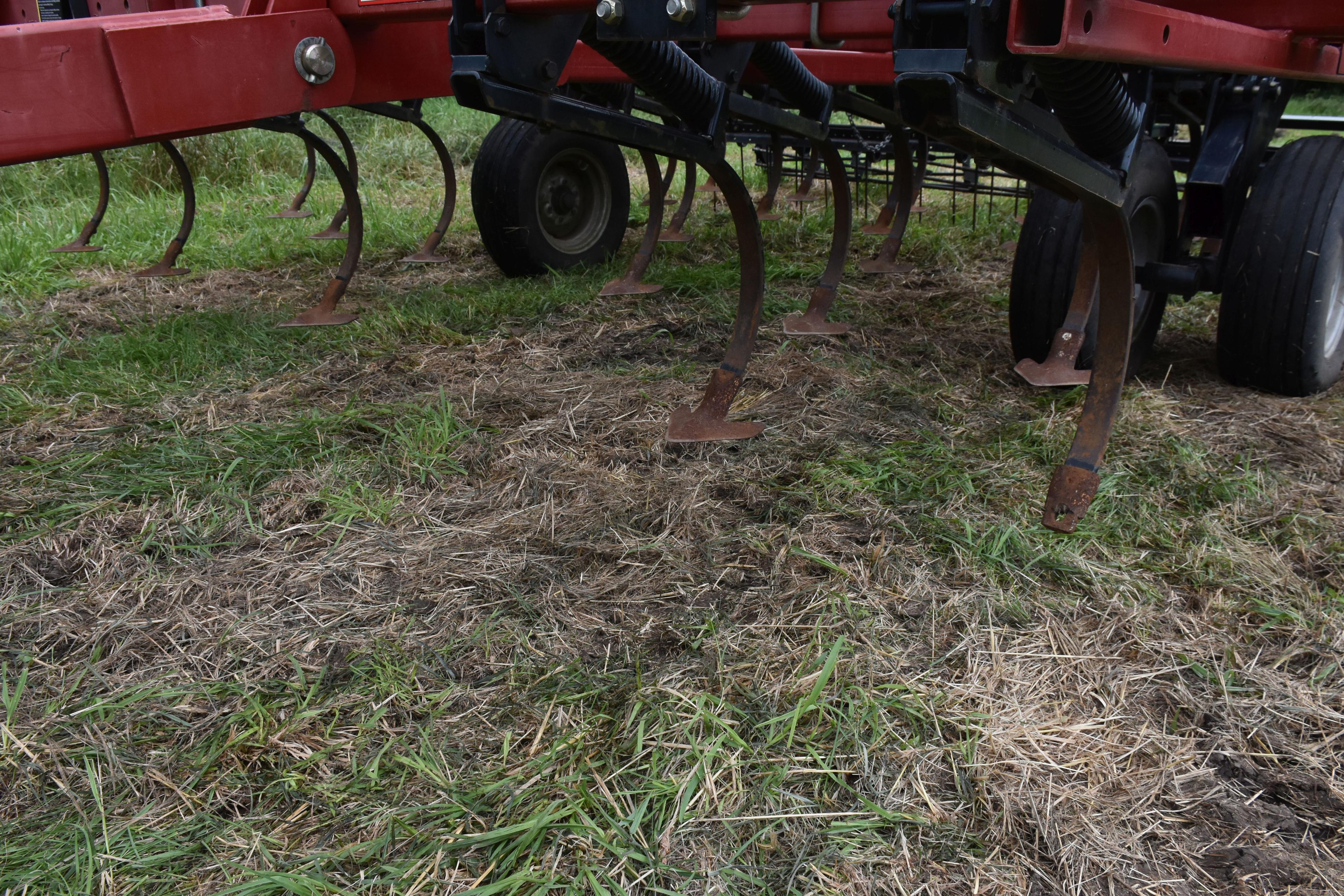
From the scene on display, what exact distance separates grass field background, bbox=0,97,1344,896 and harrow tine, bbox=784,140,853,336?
13 centimetres

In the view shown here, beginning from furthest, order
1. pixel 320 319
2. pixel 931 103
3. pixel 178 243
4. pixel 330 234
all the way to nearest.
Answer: pixel 330 234 < pixel 178 243 < pixel 320 319 < pixel 931 103

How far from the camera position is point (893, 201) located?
13.6 ft

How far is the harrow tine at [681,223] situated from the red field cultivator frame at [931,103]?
0.83 meters

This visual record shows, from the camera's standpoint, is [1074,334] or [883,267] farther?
[883,267]

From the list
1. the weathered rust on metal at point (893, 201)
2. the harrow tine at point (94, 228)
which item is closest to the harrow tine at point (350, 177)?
the harrow tine at point (94, 228)

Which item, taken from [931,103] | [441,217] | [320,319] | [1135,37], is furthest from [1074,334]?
[441,217]

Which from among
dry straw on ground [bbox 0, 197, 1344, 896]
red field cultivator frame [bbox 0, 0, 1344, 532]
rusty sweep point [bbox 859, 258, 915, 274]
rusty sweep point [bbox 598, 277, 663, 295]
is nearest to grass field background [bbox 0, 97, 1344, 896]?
dry straw on ground [bbox 0, 197, 1344, 896]

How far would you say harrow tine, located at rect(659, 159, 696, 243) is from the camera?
13.9 feet

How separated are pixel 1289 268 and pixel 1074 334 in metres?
0.53

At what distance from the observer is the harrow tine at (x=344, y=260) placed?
316 cm

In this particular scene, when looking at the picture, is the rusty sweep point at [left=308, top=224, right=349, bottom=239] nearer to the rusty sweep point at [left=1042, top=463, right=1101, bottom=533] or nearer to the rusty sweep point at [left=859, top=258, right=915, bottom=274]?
the rusty sweep point at [left=859, top=258, right=915, bottom=274]

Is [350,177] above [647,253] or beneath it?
above

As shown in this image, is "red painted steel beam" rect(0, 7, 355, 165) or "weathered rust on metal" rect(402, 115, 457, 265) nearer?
"red painted steel beam" rect(0, 7, 355, 165)

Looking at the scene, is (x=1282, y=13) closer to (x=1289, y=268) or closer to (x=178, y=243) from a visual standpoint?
(x=1289, y=268)
